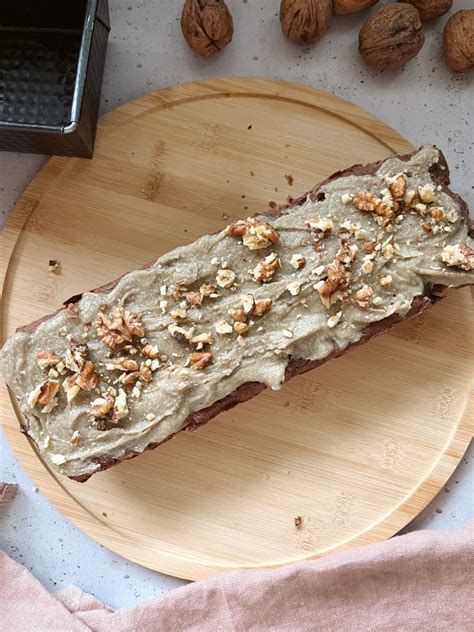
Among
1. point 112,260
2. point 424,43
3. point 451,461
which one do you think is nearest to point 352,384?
point 451,461

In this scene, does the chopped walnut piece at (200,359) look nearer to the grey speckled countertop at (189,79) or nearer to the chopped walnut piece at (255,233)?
the chopped walnut piece at (255,233)

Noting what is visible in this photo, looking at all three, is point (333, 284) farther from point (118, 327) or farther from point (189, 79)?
point (189, 79)

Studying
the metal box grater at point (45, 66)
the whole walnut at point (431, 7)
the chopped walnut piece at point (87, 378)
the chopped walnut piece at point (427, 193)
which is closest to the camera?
the chopped walnut piece at point (87, 378)

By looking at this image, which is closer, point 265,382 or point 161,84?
point 265,382

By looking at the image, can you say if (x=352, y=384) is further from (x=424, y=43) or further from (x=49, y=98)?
(x=49, y=98)

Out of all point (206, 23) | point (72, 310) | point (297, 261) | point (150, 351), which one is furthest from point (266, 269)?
point (206, 23)

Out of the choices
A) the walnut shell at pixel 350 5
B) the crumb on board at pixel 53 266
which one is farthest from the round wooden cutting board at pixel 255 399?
the walnut shell at pixel 350 5
